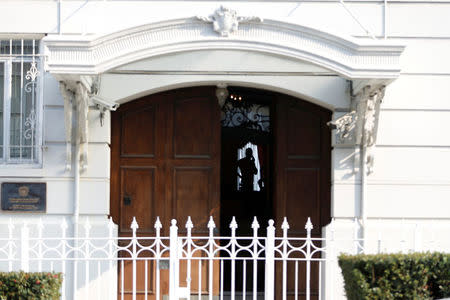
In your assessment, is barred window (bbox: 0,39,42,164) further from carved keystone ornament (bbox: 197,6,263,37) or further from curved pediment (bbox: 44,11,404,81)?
carved keystone ornament (bbox: 197,6,263,37)

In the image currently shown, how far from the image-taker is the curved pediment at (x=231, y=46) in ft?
29.7

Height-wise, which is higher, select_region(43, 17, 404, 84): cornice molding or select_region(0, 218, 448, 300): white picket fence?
select_region(43, 17, 404, 84): cornice molding

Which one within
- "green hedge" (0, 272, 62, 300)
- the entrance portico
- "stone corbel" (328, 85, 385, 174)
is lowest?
"green hedge" (0, 272, 62, 300)

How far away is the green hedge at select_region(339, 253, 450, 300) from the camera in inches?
311

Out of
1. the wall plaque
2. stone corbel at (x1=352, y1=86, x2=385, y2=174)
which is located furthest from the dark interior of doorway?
the wall plaque

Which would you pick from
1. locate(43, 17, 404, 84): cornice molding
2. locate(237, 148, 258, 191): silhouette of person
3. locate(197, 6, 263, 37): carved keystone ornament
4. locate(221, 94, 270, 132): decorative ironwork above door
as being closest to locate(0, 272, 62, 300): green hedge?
locate(43, 17, 404, 84): cornice molding

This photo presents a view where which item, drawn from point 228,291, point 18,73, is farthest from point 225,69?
point 228,291

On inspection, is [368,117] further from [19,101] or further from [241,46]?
[19,101]

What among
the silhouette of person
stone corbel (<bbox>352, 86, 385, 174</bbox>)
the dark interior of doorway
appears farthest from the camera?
the silhouette of person

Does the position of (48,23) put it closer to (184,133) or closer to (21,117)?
(21,117)

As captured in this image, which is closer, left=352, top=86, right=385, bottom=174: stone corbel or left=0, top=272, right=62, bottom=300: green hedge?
left=0, top=272, right=62, bottom=300: green hedge

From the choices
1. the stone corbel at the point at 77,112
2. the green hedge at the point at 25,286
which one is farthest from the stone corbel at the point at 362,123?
the green hedge at the point at 25,286

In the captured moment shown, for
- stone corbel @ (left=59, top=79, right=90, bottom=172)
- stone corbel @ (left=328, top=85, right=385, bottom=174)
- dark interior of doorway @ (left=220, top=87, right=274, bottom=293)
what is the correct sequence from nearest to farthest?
stone corbel @ (left=59, top=79, right=90, bottom=172) < stone corbel @ (left=328, top=85, right=385, bottom=174) < dark interior of doorway @ (left=220, top=87, right=274, bottom=293)

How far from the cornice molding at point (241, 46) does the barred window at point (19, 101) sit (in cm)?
168
